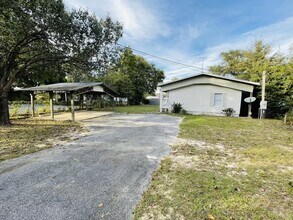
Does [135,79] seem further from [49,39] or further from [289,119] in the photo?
[289,119]

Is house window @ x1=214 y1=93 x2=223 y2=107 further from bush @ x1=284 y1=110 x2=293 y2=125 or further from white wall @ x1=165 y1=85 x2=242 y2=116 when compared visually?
bush @ x1=284 y1=110 x2=293 y2=125

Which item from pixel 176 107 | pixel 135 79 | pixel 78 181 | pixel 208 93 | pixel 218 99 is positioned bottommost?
pixel 78 181

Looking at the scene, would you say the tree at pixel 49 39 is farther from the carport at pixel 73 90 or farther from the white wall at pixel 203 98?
the white wall at pixel 203 98

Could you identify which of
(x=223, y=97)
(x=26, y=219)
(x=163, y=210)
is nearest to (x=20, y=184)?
(x=26, y=219)

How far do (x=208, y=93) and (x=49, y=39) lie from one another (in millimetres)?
12370

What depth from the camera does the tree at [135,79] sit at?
2961 cm

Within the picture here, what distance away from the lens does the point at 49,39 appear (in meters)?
8.79

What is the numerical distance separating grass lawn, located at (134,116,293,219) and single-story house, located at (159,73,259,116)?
9.74 m

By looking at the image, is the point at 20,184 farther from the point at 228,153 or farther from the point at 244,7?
the point at 244,7

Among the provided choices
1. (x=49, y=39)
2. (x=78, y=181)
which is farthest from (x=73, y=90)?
(x=78, y=181)

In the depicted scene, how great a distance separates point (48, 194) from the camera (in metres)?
2.89

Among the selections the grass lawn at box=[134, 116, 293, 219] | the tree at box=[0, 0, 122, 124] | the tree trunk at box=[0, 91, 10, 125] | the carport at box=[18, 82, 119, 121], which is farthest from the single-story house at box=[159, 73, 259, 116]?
the tree trunk at box=[0, 91, 10, 125]

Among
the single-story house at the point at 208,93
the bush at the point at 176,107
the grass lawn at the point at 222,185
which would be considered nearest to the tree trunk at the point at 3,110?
the grass lawn at the point at 222,185

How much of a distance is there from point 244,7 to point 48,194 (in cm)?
1690
